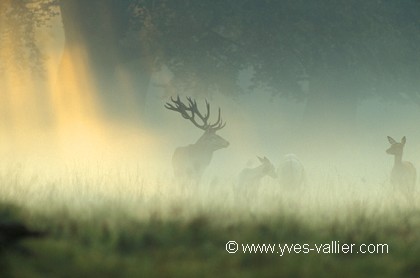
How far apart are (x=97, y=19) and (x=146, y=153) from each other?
5.06 m

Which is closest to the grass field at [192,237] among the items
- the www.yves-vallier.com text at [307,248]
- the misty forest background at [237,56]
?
the www.yves-vallier.com text at [307,248]

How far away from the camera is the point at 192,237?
7.70 m

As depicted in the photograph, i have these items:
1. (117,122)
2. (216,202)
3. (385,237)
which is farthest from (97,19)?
(385,237)

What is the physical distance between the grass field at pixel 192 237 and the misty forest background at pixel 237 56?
1827 centimetres

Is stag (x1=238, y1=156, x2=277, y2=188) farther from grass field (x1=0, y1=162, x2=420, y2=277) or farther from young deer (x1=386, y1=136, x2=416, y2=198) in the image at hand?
grass field (x1=0, y1=162, x2=420, y2=277)

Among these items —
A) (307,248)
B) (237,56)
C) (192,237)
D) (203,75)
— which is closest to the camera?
(307,248)

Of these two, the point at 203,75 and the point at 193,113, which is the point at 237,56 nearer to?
the point at 203,75

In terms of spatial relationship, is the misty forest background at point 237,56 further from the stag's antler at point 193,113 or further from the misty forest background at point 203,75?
the stag's antler at point 193,113

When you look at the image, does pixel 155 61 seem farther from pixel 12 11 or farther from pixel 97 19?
pixel 12 11

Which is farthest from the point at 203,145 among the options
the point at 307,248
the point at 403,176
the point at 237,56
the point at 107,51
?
the point at 307,248

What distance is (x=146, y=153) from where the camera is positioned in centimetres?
2881

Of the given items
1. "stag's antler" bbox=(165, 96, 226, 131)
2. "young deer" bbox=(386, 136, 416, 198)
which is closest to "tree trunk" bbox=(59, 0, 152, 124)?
"stag's antler" bbox=(165, 96, 226, 131)

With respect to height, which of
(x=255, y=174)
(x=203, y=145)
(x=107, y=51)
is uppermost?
(x=107, y=51)

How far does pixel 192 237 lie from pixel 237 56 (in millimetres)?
21817
